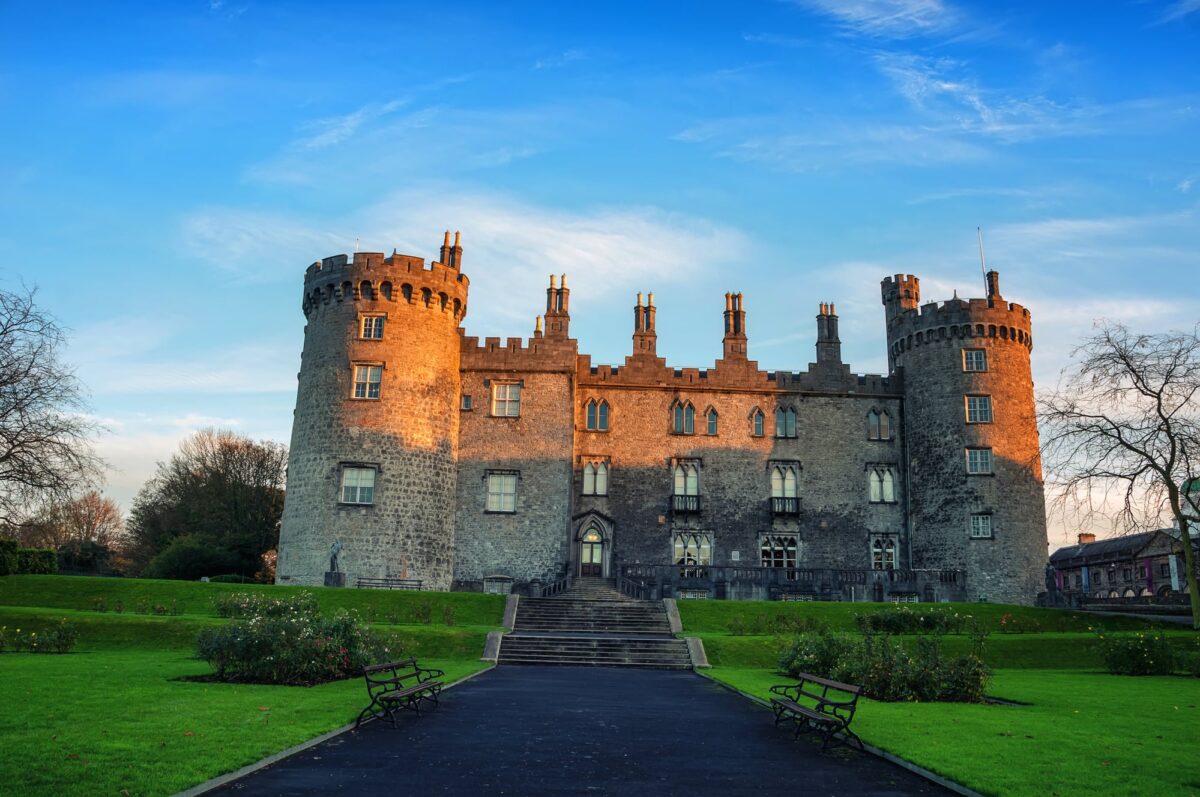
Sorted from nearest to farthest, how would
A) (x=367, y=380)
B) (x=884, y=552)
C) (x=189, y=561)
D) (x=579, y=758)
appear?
(x=579, y=758) → (x=367, y=380) → (x=884, y=552) → (x=189, y=561)

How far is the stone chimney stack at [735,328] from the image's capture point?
44312 millimetres

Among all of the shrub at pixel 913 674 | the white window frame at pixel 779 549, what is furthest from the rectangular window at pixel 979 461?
the shrub at pixel 913 674

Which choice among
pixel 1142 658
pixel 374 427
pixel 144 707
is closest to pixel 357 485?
pixel 374 427

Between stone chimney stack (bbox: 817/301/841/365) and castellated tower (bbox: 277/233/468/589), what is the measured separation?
18.9 m

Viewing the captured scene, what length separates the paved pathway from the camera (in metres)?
9.30

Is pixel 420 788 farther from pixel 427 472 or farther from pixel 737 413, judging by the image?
pixel 737 413

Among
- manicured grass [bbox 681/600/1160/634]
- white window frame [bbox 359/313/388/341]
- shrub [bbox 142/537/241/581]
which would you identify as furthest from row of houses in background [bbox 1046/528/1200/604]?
shrub [bbox 142/537/241/581]

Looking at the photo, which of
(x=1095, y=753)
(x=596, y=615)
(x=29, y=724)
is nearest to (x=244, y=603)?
(x=596, y=615)

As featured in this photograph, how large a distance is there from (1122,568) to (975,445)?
41713mm

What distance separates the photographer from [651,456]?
140 ft

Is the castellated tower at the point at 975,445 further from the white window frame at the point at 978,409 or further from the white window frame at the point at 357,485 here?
the white window frame at the point at 357,485

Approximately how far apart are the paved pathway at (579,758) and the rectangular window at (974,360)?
30829 millimetres

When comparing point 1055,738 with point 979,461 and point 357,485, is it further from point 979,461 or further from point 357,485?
point 979,461

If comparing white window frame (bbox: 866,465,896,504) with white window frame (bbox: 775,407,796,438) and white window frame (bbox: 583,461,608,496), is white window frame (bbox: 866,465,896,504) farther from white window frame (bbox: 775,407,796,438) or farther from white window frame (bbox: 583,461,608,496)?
white window frame (bbox: 583,461,608,496)
